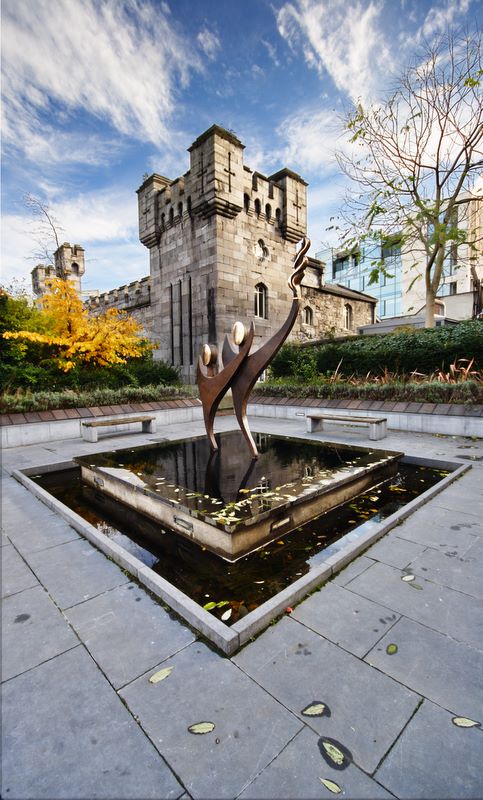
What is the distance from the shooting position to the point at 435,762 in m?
1.53

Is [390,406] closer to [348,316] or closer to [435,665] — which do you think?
[435,665]

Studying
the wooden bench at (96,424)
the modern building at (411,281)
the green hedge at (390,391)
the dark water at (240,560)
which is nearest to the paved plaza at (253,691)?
the dark water at (240,560)

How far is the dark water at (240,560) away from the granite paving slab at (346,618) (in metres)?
0.38

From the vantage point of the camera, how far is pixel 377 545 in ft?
11.4

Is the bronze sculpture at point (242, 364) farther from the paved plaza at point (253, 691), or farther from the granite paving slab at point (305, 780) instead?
the granite paving slab at point (305, 780)

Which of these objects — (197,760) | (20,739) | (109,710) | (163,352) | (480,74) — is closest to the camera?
(197,760)

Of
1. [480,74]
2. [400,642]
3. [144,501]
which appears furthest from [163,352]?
[400,642]

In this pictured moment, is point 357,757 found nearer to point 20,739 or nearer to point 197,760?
point 197,760

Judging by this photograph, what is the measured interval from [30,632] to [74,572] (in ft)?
2.37

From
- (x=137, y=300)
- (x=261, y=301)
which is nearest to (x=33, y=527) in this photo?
(x=261, y=301)

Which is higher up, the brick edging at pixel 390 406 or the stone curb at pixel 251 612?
the brick edging at pixel 390 406

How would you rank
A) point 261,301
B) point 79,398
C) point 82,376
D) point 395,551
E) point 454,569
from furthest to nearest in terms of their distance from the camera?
1. point 261,301
2. point 82,376
3. point 79,398
4. point 395,551
5. point 454,569

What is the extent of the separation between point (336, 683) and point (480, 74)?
1853 centimetres

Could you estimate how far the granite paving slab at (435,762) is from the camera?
1.43m
